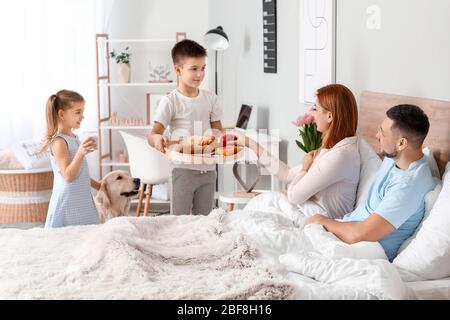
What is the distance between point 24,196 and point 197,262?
10.8 feet

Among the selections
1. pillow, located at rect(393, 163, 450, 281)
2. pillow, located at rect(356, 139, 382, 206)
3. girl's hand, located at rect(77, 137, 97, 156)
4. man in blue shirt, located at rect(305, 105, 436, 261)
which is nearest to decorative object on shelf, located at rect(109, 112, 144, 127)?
girl's hand, located at rect(77, 137, 97, 156)

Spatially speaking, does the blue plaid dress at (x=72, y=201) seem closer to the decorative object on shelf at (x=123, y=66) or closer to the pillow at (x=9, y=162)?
the pillow at (x=9, y=162)

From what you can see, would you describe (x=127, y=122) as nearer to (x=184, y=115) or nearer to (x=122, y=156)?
(x=122, y=156)

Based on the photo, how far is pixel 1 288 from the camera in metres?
2.25

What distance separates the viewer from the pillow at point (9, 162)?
18.4 feet

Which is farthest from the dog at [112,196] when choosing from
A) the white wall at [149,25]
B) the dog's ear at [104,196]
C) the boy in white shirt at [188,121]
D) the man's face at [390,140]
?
the white wall at [149,25]

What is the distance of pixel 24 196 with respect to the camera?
5508 millimetres

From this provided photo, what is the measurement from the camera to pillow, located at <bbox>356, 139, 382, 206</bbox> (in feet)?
9.75

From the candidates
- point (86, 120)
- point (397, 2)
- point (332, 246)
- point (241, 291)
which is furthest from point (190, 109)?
point (86, 120)

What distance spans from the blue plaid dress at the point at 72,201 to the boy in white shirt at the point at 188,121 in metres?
0.44

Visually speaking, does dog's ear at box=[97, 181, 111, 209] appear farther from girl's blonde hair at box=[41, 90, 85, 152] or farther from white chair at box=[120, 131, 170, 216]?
white chair at box=[120, 131, 170, 216]

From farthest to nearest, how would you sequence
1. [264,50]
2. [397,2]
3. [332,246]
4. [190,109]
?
1. [264,50]
2. [190,109]
3. [397,2]
4. [332,246]

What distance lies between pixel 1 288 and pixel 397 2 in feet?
6.33
